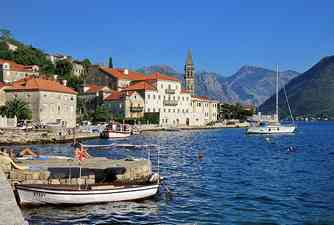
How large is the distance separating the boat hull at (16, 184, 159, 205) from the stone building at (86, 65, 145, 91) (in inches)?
4516

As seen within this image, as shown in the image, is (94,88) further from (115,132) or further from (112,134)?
(112,134)

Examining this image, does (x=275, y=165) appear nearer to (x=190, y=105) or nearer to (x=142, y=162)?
A: (x=142, y=162)

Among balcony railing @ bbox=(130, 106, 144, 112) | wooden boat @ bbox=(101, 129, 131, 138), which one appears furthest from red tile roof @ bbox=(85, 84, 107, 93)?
wooden boat @ bbox=(101, 129, 131, 138)

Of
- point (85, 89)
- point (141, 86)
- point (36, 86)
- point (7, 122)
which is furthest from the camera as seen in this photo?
point (85, 89)

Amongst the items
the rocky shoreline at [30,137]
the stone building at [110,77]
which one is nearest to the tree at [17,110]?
the rocky shoreline at [30,137]

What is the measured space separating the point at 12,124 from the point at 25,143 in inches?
513

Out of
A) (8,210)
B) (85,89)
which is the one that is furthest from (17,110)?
(8,210)

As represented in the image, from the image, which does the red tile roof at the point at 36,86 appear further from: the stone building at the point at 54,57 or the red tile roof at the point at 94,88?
the stone building at the point at 54,57

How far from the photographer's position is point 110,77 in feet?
448

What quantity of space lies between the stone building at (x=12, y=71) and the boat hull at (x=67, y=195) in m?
89.6

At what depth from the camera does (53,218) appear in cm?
1830

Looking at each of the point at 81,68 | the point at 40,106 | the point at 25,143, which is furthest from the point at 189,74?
the point at 25,143

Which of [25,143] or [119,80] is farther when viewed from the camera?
[119,80]

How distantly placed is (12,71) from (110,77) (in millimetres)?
36106
